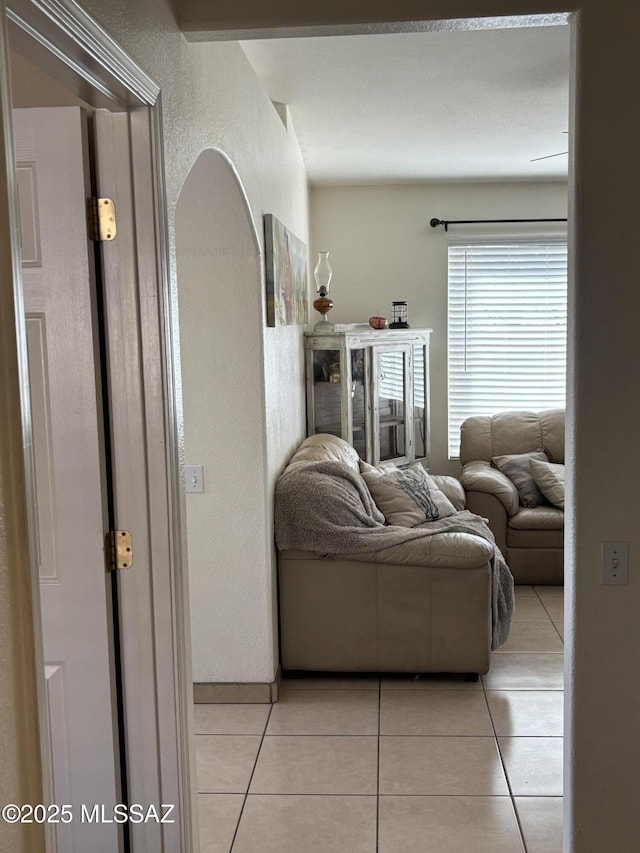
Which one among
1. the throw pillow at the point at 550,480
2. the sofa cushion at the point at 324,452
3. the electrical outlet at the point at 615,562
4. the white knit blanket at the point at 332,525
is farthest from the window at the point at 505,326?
the electrical outlet at the point at 615,562

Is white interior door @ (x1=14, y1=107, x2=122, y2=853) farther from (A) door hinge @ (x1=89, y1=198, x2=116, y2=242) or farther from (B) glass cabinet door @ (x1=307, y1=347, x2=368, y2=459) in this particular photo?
→ (B) glass cabinet door @ (x1=307, y1=347, x2=368, y2=459)

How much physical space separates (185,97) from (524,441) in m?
4.47

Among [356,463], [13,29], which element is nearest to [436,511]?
[356,463]

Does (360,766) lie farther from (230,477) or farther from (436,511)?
(436,511)

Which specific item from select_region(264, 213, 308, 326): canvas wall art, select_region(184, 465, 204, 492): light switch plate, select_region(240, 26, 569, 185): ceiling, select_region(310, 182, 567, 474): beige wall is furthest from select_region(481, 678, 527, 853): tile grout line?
select_region(310, 182, 567, 474): beige wall

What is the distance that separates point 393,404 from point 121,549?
4.11 meters

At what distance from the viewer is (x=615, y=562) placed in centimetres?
226

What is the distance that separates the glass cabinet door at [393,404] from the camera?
5887 mm

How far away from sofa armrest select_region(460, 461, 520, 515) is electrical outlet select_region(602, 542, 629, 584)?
329 cm

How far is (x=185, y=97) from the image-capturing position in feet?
7.80

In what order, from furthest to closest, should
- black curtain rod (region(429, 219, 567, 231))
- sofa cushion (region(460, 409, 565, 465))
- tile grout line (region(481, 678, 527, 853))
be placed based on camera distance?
black curtain rod (region(429, 219, 567, 231))
sofa cushion (region(460, 409, 565, 465))
tile grout line (region(481, 678, 527, 853))

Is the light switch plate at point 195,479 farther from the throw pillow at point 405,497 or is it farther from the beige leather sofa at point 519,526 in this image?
the beige leather sofa at point 519,526

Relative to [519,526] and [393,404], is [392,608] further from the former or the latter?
[393,404]

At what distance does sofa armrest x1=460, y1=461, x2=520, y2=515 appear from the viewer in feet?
18.2
